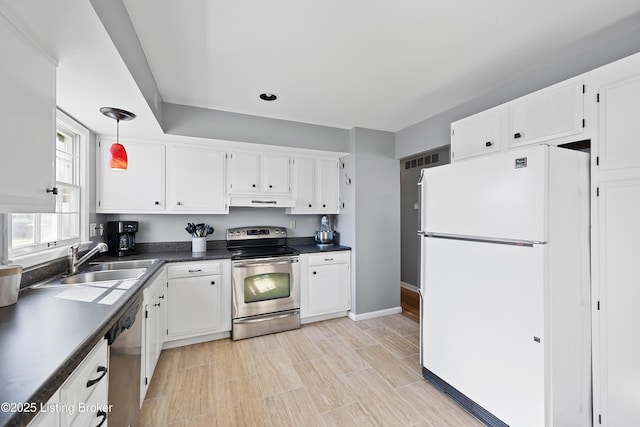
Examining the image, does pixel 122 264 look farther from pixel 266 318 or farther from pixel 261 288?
pixel 266 318

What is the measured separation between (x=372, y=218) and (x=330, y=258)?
784 millimetres

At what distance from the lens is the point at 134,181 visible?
2873 millimetres

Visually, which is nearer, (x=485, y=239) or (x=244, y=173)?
(x=485, y=239)

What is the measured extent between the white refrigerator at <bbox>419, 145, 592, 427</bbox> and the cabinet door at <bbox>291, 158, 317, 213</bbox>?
1.98 meters

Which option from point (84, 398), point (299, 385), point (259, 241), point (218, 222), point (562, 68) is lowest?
point (299, 385)

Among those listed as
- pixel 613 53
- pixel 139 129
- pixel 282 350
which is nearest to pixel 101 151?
pixel 139 129

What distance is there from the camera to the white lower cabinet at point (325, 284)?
3428 millimetres

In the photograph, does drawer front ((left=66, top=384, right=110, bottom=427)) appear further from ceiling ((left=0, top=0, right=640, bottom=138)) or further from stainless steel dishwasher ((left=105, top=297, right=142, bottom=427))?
ceiling ((left=0, top=0, right=640, bottom=138))

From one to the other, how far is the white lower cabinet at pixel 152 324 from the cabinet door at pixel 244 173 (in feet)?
4.00

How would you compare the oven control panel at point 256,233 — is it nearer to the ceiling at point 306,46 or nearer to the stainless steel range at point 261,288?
the stainless steel range at point 261,288

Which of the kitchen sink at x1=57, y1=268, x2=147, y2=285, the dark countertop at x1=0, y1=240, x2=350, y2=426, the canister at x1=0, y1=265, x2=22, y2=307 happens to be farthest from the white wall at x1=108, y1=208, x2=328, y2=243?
the canister at x1=0, y1=265, x2=22, y2=307

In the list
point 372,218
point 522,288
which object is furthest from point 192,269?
point 522,288

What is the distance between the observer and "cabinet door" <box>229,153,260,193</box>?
327 cm

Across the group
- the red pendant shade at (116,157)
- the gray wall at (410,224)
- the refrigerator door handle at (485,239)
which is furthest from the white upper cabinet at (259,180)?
the gray wall at (410,224)
